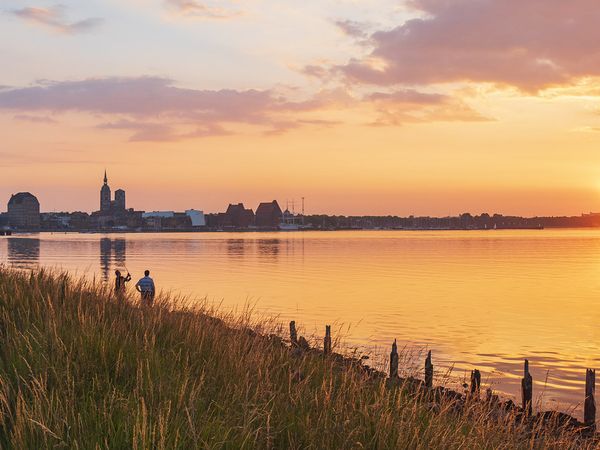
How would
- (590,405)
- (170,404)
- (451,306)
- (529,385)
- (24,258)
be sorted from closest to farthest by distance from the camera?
(170,404), (590,405), (529,385), (451,306), (24,258)

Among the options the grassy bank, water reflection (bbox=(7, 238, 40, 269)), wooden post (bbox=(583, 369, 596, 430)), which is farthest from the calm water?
the grassy bank

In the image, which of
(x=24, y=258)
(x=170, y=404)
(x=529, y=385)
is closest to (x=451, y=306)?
(x=529, y=385)

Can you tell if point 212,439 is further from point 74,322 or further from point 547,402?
point 547,402

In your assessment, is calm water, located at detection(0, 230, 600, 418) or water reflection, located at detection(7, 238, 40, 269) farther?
water reflection, located at detection(7, 238, 40, 269)

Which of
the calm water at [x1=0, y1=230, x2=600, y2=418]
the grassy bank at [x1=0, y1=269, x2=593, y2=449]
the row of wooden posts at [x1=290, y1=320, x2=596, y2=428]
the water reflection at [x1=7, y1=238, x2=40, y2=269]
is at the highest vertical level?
the grassy bank at [x1=0, y1=269, x2=593, y2=449]

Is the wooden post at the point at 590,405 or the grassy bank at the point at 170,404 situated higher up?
the grassy bank at the point at 170,404

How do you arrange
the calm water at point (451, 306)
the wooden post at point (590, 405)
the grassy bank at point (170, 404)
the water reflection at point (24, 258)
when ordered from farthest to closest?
the water reflection at point (24, 258)
the calm water at point (451, 306)
the wooden post at point (590, 405)
the grassy bank at point (170, 404)

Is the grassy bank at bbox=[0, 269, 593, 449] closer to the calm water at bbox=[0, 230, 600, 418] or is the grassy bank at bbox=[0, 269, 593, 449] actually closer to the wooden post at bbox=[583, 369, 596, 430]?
the wooden post at bbox=[583, 369, 596, 430]

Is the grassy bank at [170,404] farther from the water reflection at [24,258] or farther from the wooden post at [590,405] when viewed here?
the water reflection at [24,258]

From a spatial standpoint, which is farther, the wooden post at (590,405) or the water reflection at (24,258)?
the water reflection at (24,258)

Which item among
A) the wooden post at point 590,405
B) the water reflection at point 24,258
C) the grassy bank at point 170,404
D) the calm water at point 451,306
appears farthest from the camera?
the water reflection at point 24,258

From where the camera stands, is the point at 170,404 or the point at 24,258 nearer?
the point at 170,404

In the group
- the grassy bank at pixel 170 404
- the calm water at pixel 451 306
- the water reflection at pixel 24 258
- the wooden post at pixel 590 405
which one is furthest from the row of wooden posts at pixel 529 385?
the water reflection at pixel 24 258

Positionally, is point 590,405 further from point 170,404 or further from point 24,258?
point 24,258
